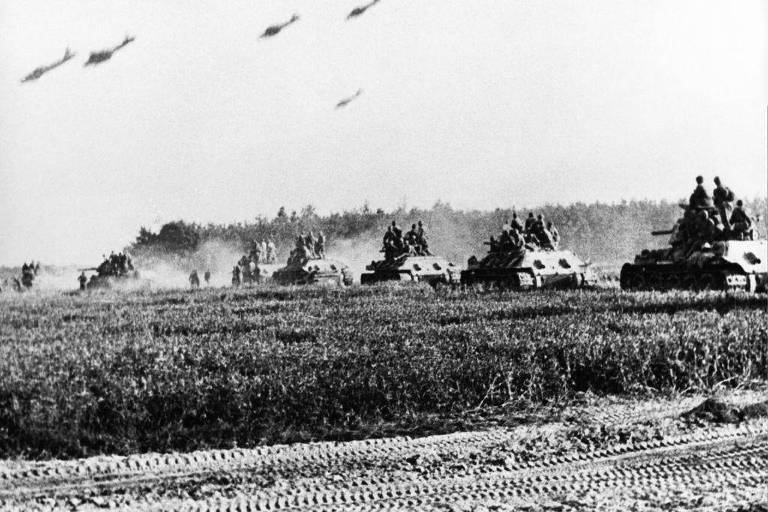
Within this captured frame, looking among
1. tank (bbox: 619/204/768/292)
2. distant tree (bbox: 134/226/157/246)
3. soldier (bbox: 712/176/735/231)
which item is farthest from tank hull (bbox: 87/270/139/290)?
soldier (bbox: 712/176/735/231)

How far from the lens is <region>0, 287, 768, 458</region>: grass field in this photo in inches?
271

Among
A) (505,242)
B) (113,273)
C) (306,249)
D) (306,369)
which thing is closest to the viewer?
(306,369)

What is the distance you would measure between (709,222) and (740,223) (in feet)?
2.33

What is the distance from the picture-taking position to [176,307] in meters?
17.2

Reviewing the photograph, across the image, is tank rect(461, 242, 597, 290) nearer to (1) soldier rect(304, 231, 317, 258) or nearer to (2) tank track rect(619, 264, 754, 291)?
(2) tank track rect(619, 264, 754, 291)

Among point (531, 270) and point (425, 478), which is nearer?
point (425, 478)

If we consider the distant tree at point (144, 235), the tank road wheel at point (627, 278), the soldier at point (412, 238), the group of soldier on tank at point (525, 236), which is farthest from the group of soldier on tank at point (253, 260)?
the tank road wheel at point (627, 278)

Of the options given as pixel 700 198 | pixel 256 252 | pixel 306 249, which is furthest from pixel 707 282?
pixel 256 252

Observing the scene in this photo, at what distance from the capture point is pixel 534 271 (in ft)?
84.4

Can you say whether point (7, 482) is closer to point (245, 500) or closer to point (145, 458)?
point (145, 458)

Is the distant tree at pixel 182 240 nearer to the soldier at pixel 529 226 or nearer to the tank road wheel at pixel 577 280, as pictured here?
the soldier at pixel 529 226

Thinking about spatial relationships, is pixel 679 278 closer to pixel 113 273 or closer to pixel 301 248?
pixel 301 248

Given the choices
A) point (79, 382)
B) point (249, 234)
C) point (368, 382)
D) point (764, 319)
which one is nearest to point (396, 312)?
point (764, 319)

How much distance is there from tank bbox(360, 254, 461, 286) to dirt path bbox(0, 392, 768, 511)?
21935 millimetres
